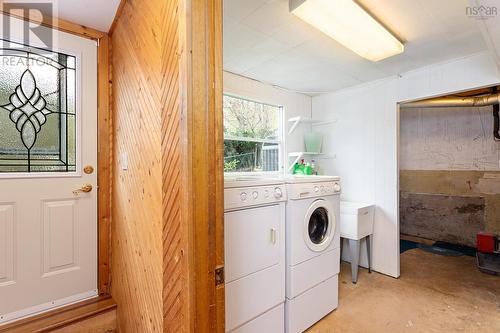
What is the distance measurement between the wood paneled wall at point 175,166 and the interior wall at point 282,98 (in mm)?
1259

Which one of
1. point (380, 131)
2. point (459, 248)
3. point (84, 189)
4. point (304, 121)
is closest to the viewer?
point (84, 189)

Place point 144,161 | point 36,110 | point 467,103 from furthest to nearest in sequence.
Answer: point 467,103 < point 36,110 < point 144,161

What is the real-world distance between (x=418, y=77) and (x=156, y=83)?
2608 millimetres

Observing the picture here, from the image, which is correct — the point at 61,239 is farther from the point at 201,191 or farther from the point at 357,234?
the point at 357,234

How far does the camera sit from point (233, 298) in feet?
4.79

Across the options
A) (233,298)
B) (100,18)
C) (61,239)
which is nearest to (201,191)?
(233,298)

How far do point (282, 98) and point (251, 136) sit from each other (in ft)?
2.25

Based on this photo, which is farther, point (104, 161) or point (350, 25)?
point (104, 161)

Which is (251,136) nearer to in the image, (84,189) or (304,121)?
(304,121)

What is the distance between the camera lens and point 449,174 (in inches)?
147

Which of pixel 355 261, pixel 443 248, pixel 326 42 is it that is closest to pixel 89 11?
pixel 326 42

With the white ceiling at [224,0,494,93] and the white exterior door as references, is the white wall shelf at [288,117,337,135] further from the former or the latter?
the white exterior door

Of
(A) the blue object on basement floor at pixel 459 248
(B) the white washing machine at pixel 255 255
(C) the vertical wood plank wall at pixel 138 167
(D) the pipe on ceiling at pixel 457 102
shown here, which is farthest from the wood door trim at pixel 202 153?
(A) the blue object on basement floor at pixel 459 248

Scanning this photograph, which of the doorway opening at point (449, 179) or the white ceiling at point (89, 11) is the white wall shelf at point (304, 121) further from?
the white ceiling at point (89, 11)
